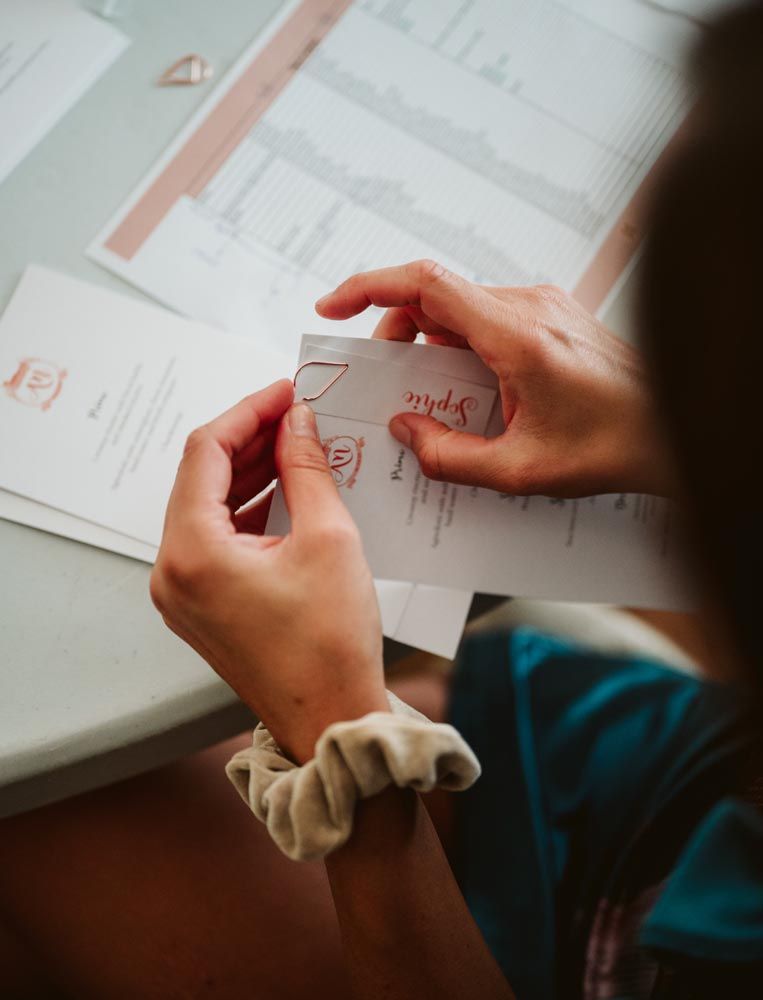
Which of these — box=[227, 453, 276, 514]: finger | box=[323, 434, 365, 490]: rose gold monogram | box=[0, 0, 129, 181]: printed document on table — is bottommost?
box=[227, 453, 276, 514]: finger

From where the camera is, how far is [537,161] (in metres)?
0.75

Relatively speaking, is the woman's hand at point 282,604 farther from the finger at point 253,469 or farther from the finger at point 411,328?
the finger at point 411,328

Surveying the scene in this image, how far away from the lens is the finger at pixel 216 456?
1.62ft

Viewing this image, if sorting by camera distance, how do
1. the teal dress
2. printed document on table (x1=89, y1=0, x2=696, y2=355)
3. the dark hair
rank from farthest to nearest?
printed document on table (x1=89, y1=0, x2=696, y2=355), the teal dress, the dark hair

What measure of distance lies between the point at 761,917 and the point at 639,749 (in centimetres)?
16

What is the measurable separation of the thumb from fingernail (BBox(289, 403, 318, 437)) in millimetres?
66

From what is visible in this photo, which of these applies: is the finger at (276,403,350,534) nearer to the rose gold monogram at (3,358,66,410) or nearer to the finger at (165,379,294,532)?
the finger at (165,379,294,532)

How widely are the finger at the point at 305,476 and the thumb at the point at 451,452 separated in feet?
0.23

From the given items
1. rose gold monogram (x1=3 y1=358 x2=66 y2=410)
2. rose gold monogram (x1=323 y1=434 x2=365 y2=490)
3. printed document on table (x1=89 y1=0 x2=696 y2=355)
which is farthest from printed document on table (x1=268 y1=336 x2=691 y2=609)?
rose gold monogram (x1=3 y1=358 x2=66 y2=410)

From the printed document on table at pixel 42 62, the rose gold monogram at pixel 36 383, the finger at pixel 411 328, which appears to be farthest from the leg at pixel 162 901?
the printed document on table at pixel 42 62

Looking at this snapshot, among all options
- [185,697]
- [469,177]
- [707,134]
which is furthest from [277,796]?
[469,177]

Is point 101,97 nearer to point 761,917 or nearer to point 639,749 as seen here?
point 639,749

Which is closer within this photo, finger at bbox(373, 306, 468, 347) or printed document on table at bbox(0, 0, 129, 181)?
finger at bbox(373, 306, 468, 347)

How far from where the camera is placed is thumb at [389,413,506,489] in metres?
0.55
